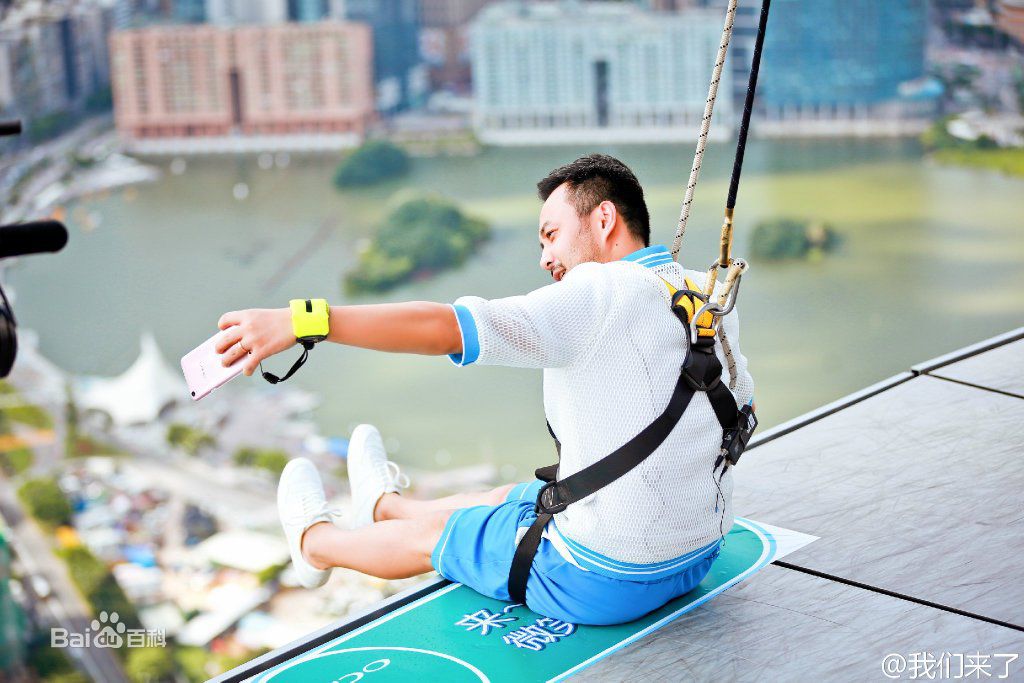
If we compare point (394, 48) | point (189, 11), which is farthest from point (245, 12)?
point (394, 48)

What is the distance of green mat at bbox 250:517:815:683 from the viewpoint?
5.23 ft

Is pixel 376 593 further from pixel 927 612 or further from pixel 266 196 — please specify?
pixel 927 612

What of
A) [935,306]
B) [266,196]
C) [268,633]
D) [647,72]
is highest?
[647,72]

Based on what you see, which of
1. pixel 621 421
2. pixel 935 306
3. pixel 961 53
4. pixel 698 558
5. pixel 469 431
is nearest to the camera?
pixel 621 421

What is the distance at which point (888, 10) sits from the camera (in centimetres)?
3419

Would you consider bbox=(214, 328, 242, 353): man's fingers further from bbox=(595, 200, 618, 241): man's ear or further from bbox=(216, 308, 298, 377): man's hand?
bbox=(595, 200, 618, 241): man's ear

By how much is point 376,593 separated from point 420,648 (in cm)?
2356

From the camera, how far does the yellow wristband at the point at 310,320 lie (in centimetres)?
126

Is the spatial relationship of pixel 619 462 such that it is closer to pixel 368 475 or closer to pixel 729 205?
pixel 729 205

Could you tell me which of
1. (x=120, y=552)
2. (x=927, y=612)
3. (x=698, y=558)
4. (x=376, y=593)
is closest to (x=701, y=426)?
(x=698, y=558)

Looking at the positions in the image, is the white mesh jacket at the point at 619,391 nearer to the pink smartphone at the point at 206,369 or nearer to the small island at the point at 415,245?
the pink smartphone at the point at 206,369

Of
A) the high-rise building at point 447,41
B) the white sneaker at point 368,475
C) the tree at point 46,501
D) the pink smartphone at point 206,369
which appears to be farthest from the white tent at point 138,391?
the pink smartphone at point 206,369

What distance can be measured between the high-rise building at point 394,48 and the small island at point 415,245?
515cm

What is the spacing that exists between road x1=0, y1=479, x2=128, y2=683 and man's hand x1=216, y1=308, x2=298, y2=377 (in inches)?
970
